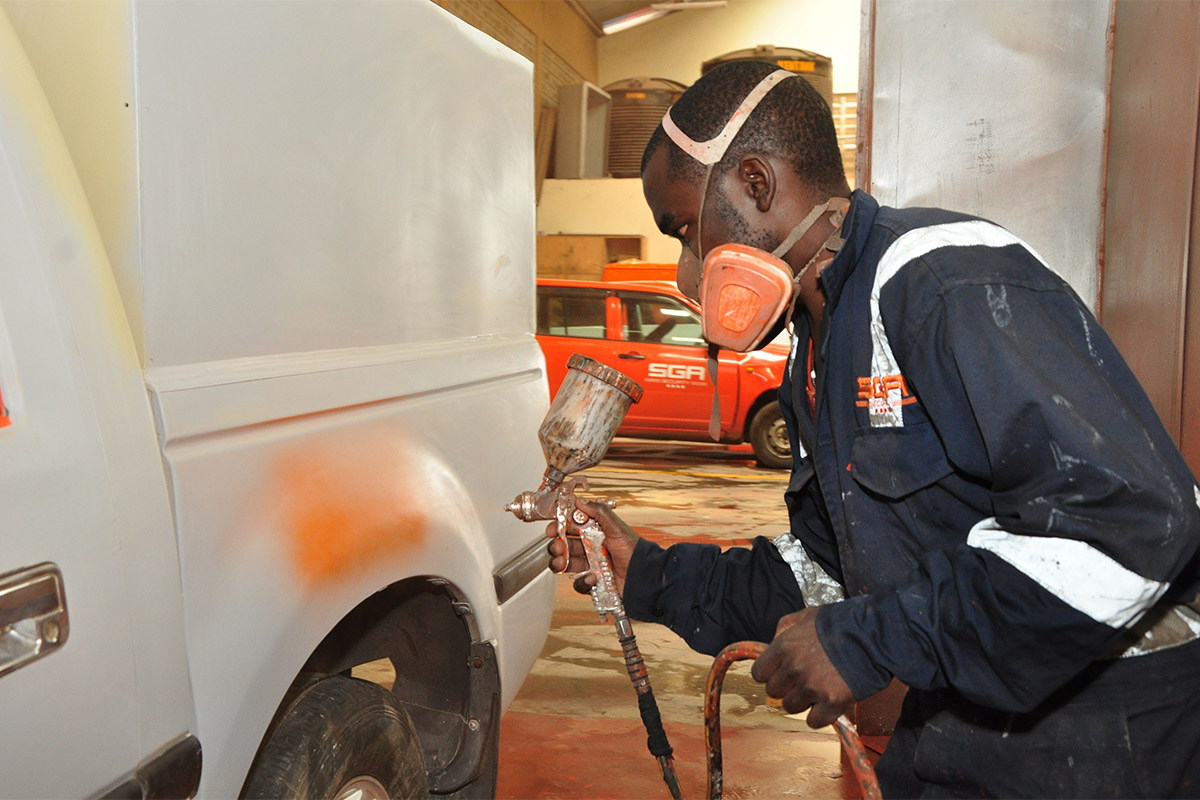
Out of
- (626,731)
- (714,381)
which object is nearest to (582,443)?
(714,381)

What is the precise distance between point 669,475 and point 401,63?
7.65 metres

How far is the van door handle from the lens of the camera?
1.10 meters

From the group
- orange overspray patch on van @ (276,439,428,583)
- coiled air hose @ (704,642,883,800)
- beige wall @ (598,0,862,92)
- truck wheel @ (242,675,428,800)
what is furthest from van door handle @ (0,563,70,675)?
beige wall @ (598,0,862,92)

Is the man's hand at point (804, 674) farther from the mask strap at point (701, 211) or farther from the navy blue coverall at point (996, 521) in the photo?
the mask strap at point (701, 211)

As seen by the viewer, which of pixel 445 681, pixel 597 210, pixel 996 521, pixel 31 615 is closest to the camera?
pixel 31 615

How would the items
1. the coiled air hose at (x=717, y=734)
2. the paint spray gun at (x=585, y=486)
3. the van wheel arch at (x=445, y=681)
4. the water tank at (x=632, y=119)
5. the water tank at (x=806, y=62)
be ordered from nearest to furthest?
the coiled air hose at (x=717, y=734)
the paint spray gun at (x=585, y=486)
the van wheel arch at (x=445, y=681)
the water tank at (x=806, y=62)
the water tank at (x=632, y=119)

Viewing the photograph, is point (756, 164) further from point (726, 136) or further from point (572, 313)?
point (572, 313)

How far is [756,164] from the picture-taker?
1.70 m

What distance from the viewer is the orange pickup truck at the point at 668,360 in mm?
9633

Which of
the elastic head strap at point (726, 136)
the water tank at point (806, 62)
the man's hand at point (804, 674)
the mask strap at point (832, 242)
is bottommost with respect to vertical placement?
the man's hand at point (804, 674)

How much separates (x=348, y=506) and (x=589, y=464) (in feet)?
1.57

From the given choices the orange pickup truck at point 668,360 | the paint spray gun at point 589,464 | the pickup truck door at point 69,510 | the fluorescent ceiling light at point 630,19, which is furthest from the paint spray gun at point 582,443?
A: the fluorescent ceiling light at point 630,19

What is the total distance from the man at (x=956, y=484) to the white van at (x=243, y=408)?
0.63 m

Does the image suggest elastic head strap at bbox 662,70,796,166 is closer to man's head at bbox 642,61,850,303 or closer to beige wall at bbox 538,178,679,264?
man's head at bbox 642,61,850,303
